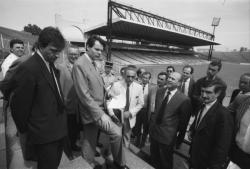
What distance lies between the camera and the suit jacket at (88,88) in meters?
1.70

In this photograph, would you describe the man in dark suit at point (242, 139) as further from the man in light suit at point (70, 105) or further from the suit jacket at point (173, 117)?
the man in light suit at point (70, 105)

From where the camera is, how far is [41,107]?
1.22 m

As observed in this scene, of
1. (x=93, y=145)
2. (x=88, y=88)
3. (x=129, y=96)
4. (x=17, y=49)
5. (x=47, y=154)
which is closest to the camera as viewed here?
(x=47, y=154)

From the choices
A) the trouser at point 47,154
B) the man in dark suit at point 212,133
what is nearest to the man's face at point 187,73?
the man in dark suit at point 212,133

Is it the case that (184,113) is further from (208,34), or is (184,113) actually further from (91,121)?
(208,34)

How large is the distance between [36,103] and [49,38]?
21.7 inches

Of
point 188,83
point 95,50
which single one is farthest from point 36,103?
point 188,83

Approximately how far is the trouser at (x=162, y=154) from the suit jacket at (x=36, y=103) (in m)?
1.51

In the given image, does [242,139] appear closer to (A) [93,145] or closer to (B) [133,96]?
(B) [133,96]

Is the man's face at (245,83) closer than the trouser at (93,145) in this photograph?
No

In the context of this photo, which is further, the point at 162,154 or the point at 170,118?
the point at 162,154

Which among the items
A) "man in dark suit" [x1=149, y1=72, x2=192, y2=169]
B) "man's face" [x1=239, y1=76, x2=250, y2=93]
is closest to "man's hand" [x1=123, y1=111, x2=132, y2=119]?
"man in dark suit" [x1=149, y1=72, x2=192, y2=169]

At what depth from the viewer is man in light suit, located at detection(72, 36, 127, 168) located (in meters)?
1.71

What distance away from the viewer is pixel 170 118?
2080 millimetres
